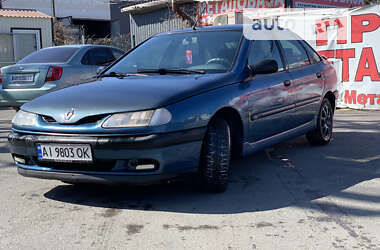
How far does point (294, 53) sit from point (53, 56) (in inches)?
214

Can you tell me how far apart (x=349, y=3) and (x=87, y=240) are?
1990 cm

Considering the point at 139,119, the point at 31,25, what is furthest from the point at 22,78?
the point at 31,25

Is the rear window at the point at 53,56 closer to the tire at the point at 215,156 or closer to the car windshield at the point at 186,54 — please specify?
the car windshield at the point at 186,54

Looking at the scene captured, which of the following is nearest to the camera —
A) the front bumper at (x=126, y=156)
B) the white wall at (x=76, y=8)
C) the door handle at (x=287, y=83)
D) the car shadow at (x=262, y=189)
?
the front bumper at (x=126, y=156)

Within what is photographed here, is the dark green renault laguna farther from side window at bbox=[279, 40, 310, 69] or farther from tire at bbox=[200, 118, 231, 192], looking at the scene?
side window at bbox=[279, 40, 310, 69]

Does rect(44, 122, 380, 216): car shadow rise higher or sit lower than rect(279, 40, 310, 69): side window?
lower

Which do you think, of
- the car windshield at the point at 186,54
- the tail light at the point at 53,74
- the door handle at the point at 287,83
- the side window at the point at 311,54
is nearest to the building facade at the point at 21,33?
the tail light at the point at 53,74

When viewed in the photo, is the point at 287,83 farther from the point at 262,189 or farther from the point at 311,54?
the point at 262,189

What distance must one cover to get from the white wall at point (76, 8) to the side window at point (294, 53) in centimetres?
3447

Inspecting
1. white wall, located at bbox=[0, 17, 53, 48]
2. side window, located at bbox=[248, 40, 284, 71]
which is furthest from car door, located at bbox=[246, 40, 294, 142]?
white wall, located at bbox=[0, 17, 53, 48]

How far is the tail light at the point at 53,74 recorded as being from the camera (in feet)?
28.7

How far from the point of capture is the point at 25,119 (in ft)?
12.7

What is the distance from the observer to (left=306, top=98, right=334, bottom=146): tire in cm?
600

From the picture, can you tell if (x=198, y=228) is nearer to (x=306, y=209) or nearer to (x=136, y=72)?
(x=306, y=209)
